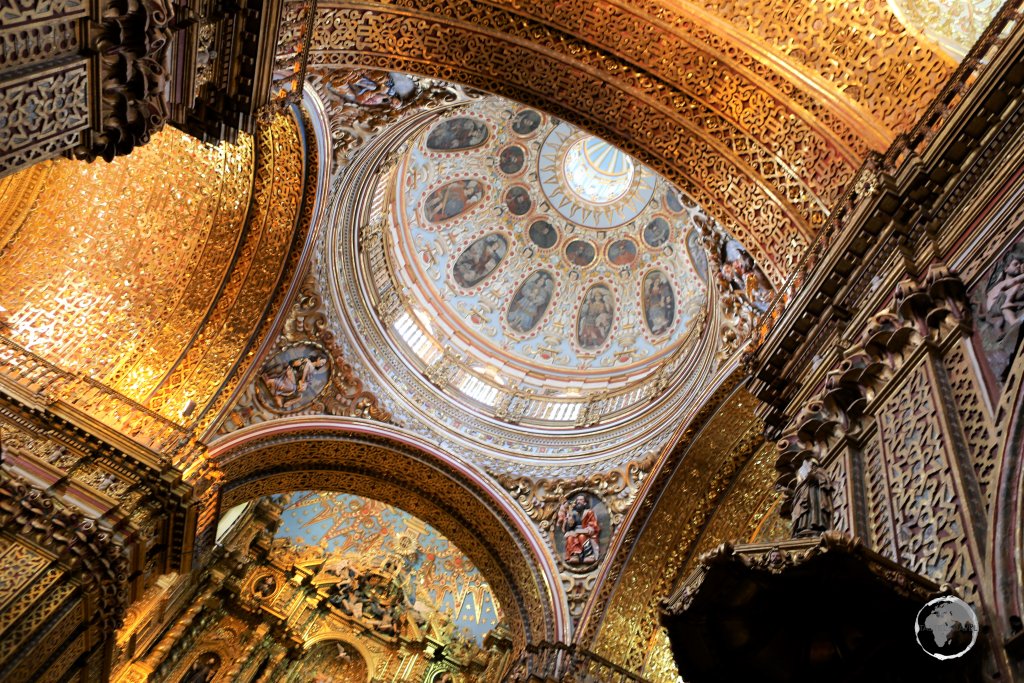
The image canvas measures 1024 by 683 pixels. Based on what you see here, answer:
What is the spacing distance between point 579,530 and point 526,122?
332 inches

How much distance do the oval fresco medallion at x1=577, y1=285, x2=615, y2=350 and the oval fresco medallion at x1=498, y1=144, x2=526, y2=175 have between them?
2.97m

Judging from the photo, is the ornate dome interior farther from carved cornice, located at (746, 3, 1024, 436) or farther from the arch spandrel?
carved cornice, located at (746, 3, 1024, 436)

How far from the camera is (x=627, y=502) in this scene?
465 inches

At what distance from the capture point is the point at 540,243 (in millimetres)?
17156

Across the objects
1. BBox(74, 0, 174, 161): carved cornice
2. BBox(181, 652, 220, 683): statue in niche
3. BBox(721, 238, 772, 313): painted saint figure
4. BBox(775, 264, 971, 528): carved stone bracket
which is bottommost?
BBox(74, 0, 174, 161): carved cornice

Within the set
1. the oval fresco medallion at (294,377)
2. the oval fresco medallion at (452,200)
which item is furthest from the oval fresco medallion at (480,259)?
the oval fresco medallion at (294,377)

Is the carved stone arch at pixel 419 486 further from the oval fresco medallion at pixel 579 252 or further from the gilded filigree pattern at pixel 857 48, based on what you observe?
the gilded filigree pattern at pixel 857 48

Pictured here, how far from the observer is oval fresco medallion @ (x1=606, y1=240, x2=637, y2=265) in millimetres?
16328

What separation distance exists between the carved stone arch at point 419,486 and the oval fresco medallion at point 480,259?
184 inches

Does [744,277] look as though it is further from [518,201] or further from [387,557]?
[387,557]

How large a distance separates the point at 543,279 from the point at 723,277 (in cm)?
816

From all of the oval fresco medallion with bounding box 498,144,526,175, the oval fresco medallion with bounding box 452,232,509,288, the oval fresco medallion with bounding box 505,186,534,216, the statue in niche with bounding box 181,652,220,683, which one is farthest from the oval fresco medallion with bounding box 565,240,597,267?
the statue in niche with bounding box 181,652,220,683

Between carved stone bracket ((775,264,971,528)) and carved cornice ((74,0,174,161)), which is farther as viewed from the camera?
carved stone bracket ((775,264,971,528))

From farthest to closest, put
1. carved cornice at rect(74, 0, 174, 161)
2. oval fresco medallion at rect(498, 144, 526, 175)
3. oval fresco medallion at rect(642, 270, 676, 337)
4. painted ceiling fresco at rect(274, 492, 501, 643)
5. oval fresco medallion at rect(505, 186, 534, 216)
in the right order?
1. painted ceiling fresco at rect(274, 492, 501, 643)
2. oval fresco medallion at rect(505, 186, 534, 216)
3. oval fresco medallion at rect(498, 144, 526, 175)
4. oval fresco medallion at rect(642, 270, 676, 337)
5. carved cornice at rect(74, 0, 174, 161)
